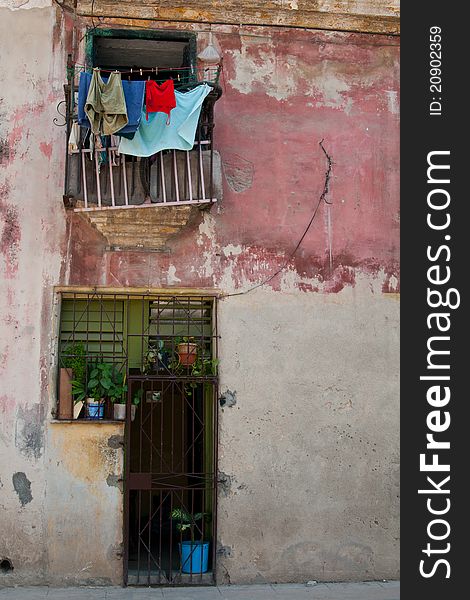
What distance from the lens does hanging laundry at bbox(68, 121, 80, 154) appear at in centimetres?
880

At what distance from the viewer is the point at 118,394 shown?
887cm

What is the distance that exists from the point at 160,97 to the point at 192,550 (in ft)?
15.6

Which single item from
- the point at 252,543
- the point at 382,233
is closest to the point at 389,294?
the point at 382,233

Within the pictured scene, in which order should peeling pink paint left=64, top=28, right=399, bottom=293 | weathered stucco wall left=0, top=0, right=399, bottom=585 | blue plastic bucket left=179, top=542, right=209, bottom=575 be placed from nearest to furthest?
weathered stucco wall left=0, top=0, right=399, bottom=585 → blue plastic bucket left=179, top=542, right=209, bottom=575 → peeling pink paint left=64, top=28, right=399, bottom=293

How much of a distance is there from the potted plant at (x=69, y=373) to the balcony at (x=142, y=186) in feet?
3.97

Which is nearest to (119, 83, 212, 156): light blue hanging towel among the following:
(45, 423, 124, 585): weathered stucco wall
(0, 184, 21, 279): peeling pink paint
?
(0, 184, 21, 279): peeling pink paint

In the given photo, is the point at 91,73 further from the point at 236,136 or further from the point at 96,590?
the point at 96,590

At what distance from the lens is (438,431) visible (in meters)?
7.80

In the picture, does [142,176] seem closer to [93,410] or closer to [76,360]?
[76,360]

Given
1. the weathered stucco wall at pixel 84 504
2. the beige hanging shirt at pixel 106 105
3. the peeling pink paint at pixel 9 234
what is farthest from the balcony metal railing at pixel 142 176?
the weathered stucco wall at pixel 84 504

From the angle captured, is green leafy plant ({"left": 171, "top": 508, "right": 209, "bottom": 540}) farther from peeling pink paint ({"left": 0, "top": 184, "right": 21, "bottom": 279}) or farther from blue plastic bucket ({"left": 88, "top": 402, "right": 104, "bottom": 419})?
peeling pink paint ({"left": 0, "top": 184, "right": 21, "bottom": 279})

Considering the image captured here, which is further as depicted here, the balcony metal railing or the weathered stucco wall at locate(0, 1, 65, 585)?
the balcony metal railing

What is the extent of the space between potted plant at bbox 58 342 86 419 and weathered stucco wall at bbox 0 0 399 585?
159 millimetres

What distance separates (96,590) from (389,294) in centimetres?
449
